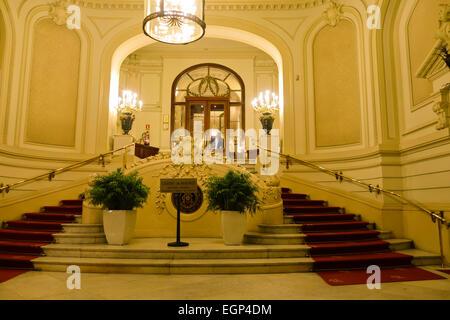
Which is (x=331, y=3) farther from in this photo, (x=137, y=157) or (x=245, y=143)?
(x=137, y=157)

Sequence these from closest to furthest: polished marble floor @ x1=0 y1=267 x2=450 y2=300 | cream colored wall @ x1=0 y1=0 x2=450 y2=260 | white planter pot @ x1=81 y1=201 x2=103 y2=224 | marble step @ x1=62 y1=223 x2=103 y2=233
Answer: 1. polished marble floor @ x1=0 y1=267 x2=450 y2=300
2. marble step @ x1=62 y1=223 x2=103 y2=233
3. white planter pot @ x1=81 y1=201 x2=103 y2=224
4. cream colored wall @ x1=0 y1=0 x2=450 y2=260

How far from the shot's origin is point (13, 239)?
5691mm

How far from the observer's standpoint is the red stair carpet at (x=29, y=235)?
4639mm

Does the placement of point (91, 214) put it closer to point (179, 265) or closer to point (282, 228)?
point (179, 265)

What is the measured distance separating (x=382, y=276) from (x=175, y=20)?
468cm

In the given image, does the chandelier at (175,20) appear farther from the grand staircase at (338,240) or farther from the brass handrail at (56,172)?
the grand staircase at (338,240)

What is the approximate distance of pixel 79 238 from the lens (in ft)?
17.6

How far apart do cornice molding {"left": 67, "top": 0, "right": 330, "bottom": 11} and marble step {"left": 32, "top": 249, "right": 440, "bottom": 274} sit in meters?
7.67

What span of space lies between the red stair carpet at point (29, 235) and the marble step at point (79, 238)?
0.16 metres

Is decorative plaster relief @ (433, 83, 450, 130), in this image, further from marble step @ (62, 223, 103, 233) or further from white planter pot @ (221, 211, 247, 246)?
marble step @ (62, 223, 103, 233)

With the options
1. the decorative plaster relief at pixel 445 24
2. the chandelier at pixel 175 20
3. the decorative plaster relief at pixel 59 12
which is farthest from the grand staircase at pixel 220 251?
the decorative plaster relief at pixel 59 12

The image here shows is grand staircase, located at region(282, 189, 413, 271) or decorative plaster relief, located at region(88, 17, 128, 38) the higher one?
decorative plaster relief, located at region(88, 17, 128, 38)

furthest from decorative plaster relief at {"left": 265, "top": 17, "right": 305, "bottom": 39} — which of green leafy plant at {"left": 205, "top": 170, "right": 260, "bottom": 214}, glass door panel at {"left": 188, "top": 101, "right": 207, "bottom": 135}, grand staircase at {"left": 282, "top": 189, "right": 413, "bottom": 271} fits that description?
green leafy plant at {"left": 205, "top": 170, "right": 260, "bottom": 214}

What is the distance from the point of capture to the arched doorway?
13273 millimetres
